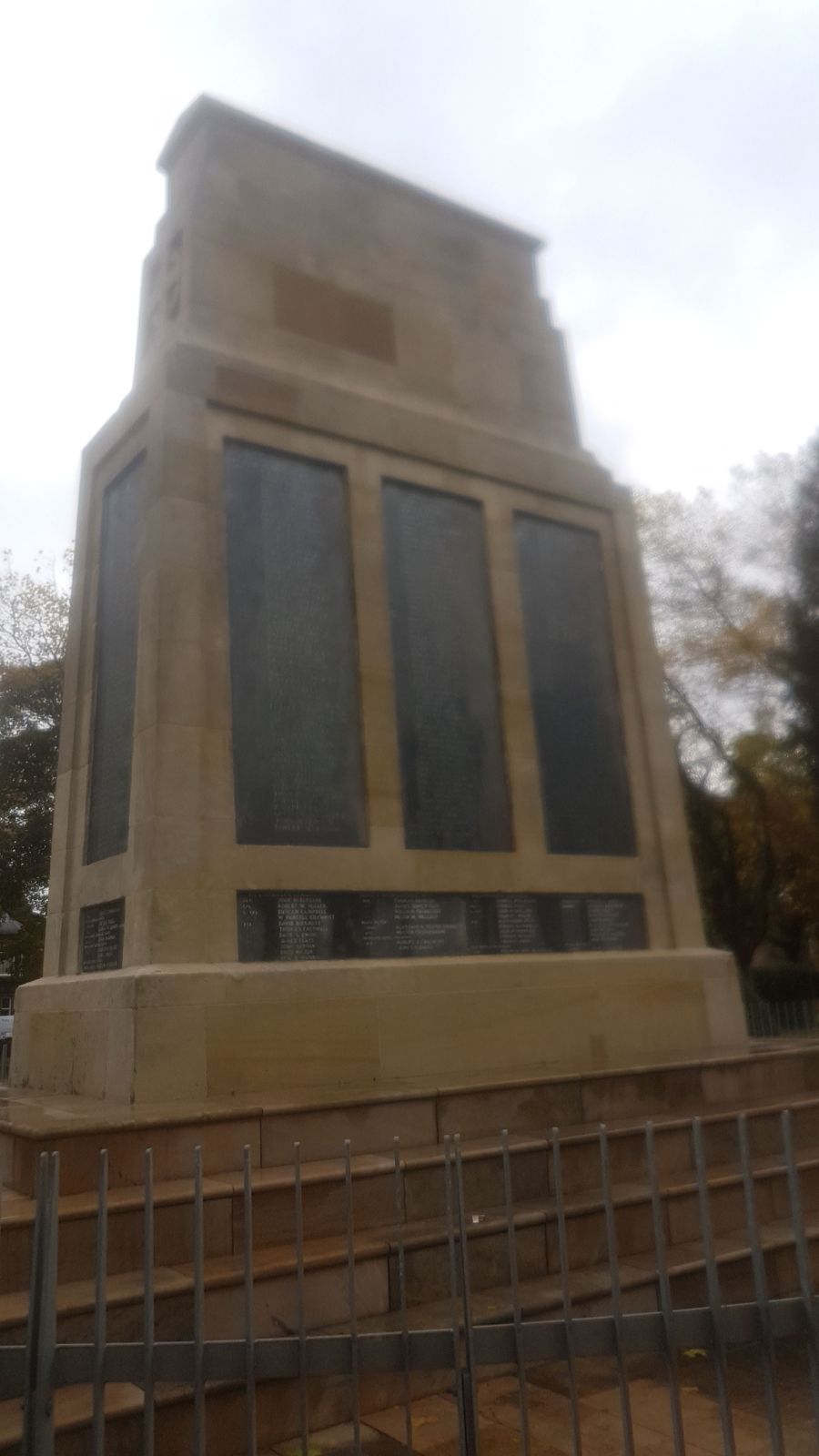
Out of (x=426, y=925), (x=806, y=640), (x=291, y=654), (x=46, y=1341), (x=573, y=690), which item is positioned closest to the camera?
(x=46, y=1341)

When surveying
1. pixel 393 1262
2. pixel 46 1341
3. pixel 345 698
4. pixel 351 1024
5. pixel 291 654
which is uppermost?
pixel 291 654

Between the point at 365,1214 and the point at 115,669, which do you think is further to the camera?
the point at 115,669

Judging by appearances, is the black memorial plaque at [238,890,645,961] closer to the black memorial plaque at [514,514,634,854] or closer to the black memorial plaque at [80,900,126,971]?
the black memorial plaque at [514,514,634,854]

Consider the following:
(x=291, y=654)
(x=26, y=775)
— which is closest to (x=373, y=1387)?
(x=291, y=654)

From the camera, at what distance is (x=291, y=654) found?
969cm

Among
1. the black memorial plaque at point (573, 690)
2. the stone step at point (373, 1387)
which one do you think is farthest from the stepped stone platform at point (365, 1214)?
the black memorial plaque at point (573, 690)

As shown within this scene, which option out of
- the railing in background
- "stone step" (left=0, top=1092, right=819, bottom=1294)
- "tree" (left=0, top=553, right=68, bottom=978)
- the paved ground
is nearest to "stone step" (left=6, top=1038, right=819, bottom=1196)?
"stone step" (left=0, top=1092, right=819, bottom=1294)

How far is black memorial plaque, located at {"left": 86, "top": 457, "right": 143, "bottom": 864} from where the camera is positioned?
372 inches

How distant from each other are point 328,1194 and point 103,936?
3.97m

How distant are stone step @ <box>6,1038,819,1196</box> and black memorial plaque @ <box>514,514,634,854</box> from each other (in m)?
2.96

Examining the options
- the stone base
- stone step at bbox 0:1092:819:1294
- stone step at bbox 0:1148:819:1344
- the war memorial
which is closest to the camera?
the war memorial

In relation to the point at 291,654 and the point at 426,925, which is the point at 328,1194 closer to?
the point at 426,925

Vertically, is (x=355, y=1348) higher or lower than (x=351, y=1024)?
lower

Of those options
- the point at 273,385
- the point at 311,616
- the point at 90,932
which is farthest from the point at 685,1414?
the point at 273,385
